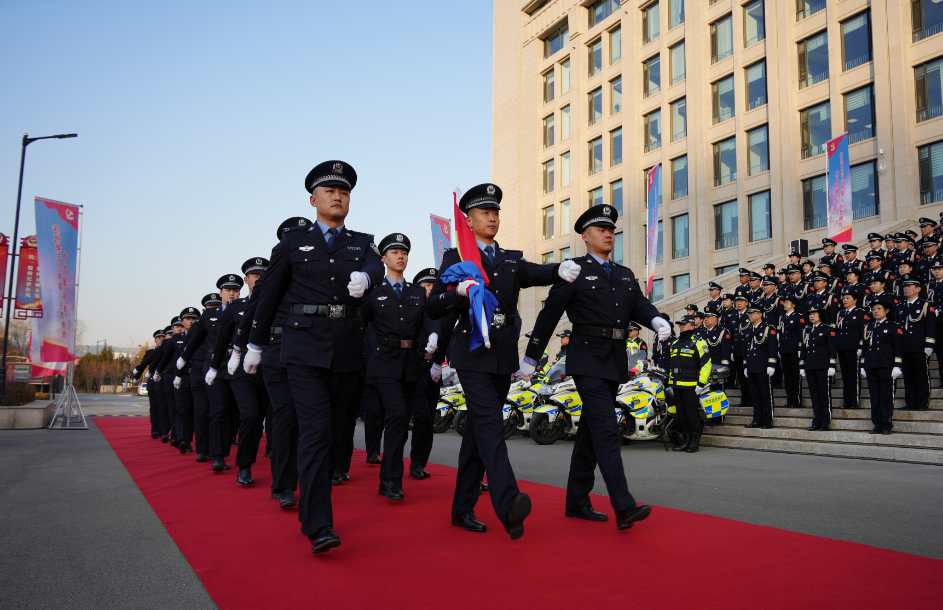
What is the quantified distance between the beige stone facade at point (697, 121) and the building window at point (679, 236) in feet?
0.59

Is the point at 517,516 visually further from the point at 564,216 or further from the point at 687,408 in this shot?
the point at 564,216

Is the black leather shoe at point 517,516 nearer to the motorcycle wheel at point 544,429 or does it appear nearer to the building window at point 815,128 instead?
the motorcycle wheel at point 544,429

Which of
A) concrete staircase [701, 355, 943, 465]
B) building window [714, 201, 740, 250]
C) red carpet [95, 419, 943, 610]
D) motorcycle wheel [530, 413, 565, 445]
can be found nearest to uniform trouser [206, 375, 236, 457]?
red carpet [95, 419, 943, 610]

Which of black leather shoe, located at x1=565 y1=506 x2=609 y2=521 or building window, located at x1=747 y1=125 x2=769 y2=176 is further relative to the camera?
building window, located at x1=747 y1=125 x2=769 y2=176

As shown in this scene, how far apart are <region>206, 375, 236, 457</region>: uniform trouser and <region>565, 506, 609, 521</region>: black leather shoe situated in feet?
15.2

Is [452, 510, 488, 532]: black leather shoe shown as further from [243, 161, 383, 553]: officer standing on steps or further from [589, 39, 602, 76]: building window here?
[589, 39, 602, 76]: building window

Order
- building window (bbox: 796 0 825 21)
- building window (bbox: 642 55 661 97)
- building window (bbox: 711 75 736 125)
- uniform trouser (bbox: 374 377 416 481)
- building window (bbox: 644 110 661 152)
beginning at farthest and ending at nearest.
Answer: building window (bbox: 642 55 661 97)
building window (bbox: 644 110 661 152)
building window (bbox: 711 75 736 125)
building window (bbox: 796 0 825 21)
uniform trouser (bbox: 374 377 416 481)

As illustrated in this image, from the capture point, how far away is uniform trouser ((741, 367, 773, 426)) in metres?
12.3

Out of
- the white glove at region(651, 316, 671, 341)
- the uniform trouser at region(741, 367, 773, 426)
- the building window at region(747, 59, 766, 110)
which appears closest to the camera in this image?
the white glove at region(651, 316, 671, 341)

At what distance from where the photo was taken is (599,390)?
494 centimetres

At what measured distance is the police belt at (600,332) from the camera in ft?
16.5

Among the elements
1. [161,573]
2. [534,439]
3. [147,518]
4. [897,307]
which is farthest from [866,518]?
[897,307]

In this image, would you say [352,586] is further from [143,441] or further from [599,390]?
[143,441]

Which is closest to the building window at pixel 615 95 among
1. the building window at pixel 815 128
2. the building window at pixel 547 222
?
the building window at pixel 547 222
